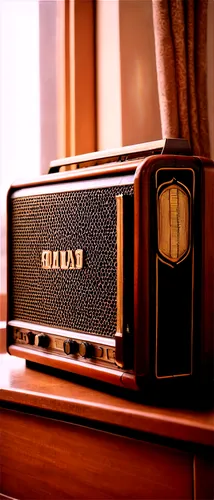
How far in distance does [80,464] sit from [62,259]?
0.39 m

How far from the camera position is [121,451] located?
996 millimetres

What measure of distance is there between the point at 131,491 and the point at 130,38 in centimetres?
125

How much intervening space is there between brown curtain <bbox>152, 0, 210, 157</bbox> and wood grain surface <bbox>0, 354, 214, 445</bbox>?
0.70 m

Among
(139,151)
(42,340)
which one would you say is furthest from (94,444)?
(139,151)

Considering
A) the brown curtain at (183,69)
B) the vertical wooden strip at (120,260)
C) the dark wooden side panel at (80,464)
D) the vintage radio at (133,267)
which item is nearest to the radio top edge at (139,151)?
the vintage radio at (133,267)

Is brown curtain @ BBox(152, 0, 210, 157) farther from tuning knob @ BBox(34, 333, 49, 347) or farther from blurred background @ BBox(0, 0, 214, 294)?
tuning knob @ BBox(34, 333, 49, 347)

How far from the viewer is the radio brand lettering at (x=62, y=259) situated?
1.16 m

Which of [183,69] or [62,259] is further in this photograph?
[183,69]

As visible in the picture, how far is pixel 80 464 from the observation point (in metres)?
1.05

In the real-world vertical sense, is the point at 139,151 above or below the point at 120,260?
above

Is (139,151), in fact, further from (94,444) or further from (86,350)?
(94,444)

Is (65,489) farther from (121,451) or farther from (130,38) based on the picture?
(130,38)

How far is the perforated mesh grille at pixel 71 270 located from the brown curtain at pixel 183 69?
0.43m

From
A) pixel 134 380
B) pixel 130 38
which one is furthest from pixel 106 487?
pixel 130 38
